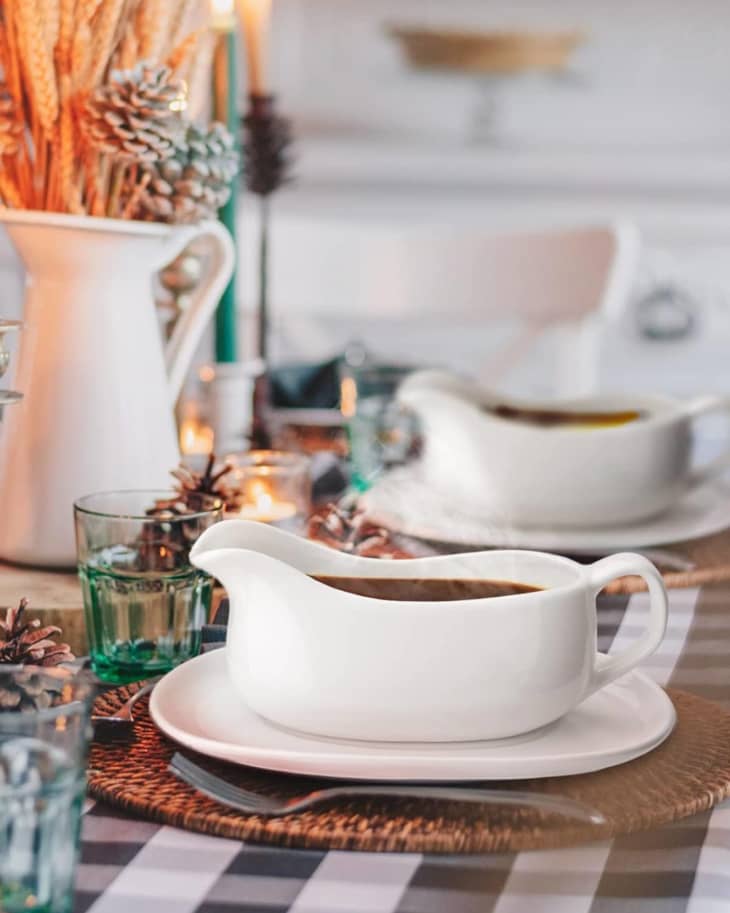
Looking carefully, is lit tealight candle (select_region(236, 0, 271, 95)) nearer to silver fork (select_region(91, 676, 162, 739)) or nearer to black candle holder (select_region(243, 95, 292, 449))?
black candle holder (select_region(243, 95, 292, 449))

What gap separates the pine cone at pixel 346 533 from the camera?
→ 741 mm

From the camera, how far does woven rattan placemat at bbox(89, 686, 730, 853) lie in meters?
0.40

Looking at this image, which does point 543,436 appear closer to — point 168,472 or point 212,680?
point 168,472

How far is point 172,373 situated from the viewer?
0.82 metres

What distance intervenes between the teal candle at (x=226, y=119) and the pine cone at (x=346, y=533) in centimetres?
31

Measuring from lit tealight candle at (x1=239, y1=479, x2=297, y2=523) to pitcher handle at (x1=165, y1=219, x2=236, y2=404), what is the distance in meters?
0.07

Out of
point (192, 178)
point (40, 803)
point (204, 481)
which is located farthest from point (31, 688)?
point (192, 178)

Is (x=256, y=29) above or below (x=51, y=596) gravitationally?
above

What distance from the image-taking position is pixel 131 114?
67 centimetres

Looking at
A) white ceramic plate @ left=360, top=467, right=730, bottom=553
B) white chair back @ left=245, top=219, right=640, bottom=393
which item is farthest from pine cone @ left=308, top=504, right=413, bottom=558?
white chair back @ left=245, top=219, right=640, bottom=393

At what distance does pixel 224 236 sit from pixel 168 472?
0.16 m

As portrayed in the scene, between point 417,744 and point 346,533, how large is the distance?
31 centimetres

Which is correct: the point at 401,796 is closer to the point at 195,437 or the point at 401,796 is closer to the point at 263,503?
the point at 263,503

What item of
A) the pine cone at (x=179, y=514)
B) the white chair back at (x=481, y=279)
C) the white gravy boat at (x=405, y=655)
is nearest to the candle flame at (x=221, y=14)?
the pine cone at (x=179, y=514)
